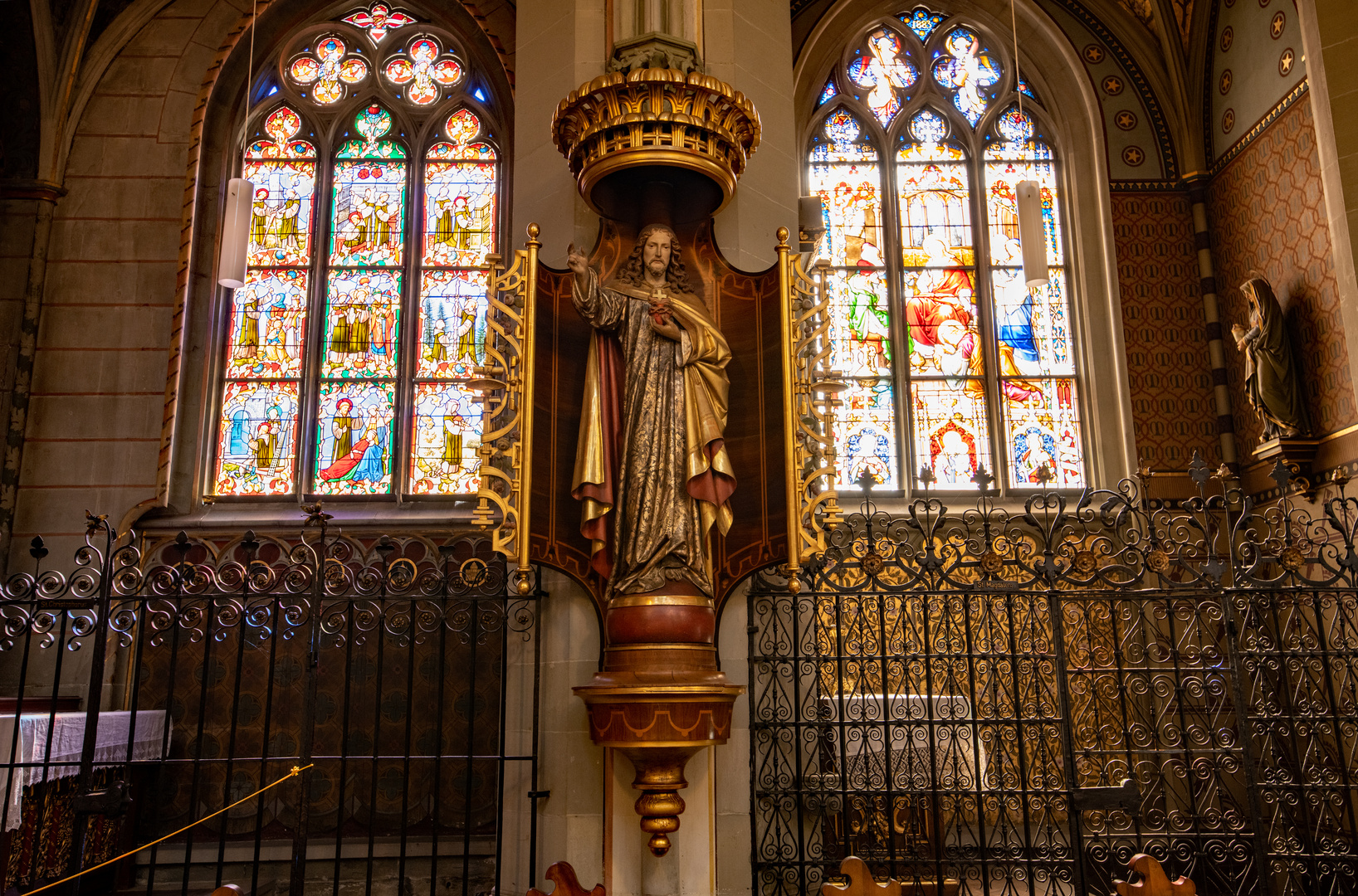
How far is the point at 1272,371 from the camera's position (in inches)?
319

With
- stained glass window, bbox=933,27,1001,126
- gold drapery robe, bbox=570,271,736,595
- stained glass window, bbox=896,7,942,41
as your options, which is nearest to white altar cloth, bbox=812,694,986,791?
gold drapery robe, bbox=570,271,736,595

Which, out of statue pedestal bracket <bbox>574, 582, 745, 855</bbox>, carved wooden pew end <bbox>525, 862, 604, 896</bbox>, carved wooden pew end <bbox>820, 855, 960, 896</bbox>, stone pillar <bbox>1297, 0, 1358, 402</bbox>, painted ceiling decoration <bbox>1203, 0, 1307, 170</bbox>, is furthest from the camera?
painted ceiling decoration <bbox>1203, 0, 1307, 170</bbox>

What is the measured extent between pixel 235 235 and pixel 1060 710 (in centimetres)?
578

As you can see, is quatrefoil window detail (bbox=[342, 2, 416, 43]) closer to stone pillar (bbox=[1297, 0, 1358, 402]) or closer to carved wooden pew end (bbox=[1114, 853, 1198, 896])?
stone pillar (bbox=[1297, 0, 1358, 402])

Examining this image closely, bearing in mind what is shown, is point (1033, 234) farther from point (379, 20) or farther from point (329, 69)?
point (329, 69)

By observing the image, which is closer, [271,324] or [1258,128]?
[1258,128]

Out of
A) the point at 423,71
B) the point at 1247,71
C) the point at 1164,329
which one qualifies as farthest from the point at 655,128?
the point at 1247,71

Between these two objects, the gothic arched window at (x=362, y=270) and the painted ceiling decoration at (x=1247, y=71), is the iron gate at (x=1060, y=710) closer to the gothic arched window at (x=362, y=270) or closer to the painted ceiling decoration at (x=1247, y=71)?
the painted ceiling decoration at (x=1247, y=71)

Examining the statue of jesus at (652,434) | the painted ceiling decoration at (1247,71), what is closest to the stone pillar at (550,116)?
the statue of jesus at (652,434)

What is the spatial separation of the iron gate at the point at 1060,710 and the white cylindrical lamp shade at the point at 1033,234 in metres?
1.63

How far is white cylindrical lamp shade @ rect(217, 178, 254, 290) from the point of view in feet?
22.1

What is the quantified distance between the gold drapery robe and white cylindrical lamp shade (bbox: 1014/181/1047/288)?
301 centimetres

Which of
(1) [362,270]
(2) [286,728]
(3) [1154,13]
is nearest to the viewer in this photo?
(2) [286,728]

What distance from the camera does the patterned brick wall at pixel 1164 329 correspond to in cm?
907
